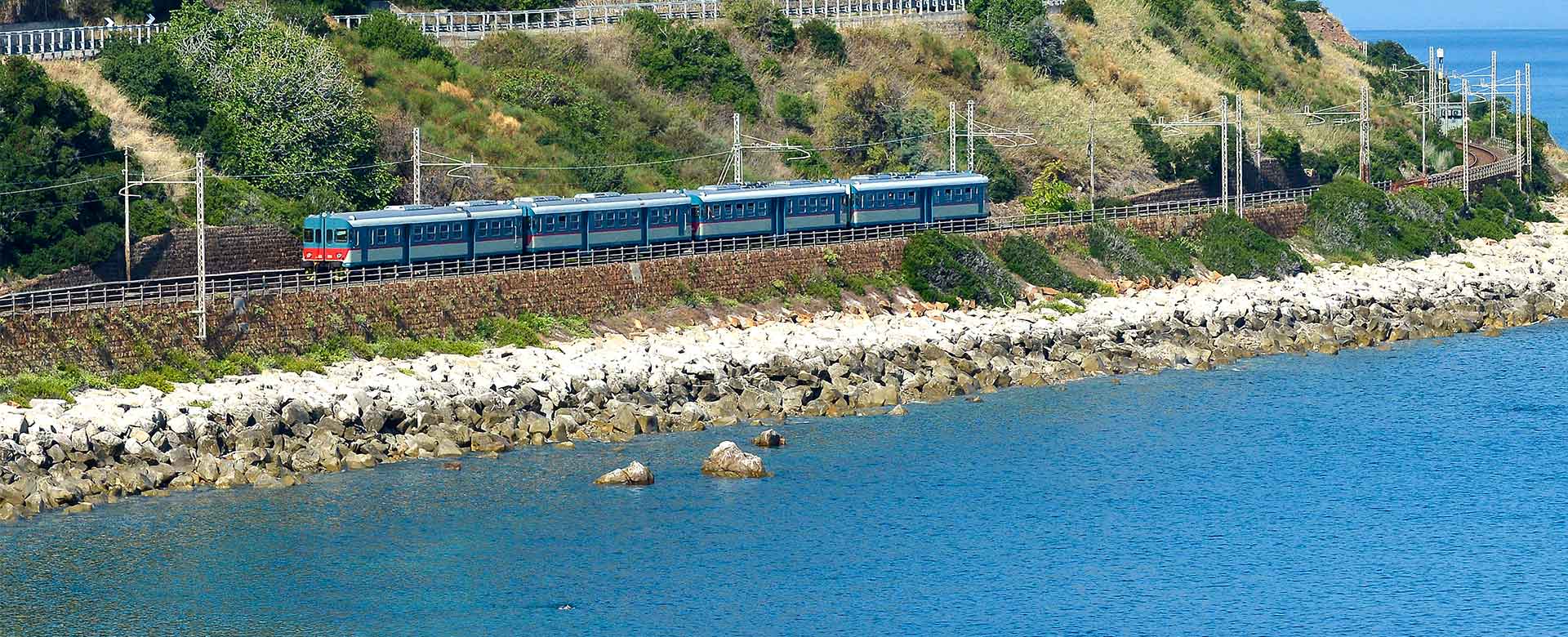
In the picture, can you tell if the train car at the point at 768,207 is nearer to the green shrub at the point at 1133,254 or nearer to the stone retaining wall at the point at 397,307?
the stone retaining wall at the point at 397,307

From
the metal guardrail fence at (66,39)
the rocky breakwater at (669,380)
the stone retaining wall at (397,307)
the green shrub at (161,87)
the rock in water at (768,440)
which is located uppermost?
the metal guardrail fence at (66,39)

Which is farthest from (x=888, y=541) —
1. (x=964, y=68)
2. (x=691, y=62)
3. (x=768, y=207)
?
(x=964, y=68)

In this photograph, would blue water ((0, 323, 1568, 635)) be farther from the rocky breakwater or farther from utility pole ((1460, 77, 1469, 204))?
utility pole ((1460, 77, 1469, 204))

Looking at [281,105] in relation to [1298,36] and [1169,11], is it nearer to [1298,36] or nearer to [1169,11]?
[1169,11]

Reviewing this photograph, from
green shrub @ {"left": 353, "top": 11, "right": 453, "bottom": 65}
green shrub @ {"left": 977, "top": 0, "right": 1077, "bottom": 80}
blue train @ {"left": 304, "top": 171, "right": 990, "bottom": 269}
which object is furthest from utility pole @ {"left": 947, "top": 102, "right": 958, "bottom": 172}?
green shrub @ {"left": 353, "top": 11, "right": 453, "bottom": 65}

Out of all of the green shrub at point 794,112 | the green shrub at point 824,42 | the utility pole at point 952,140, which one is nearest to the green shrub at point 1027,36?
the utility pole at point 952,140

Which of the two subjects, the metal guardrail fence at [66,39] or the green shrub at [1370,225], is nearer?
the metal guardrail fence at [66,39]
